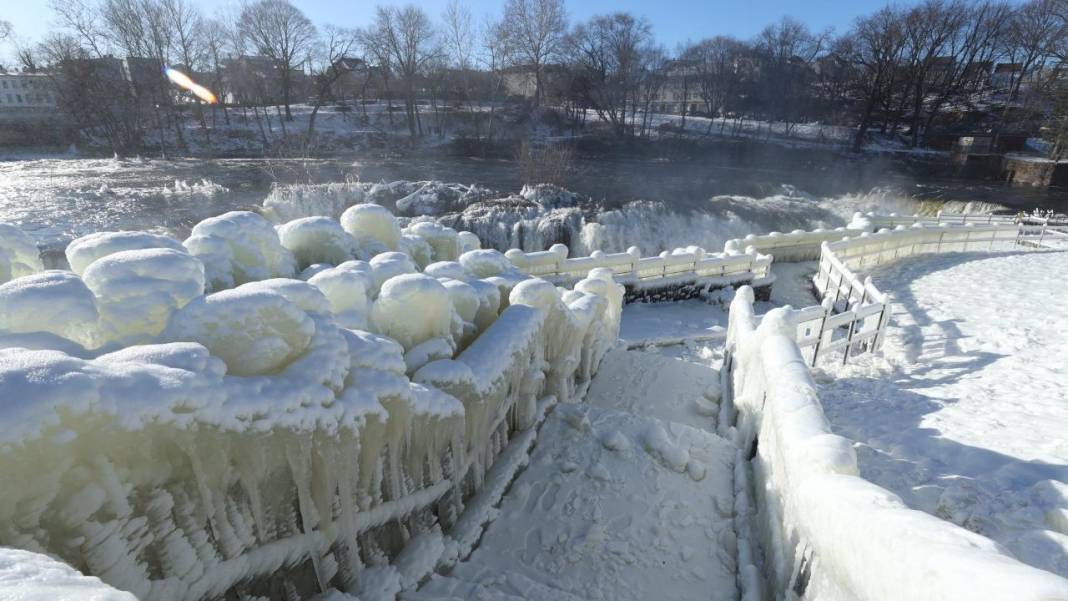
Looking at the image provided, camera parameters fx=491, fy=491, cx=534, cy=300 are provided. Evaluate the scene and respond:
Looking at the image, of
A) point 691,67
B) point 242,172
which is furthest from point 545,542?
point 691,67

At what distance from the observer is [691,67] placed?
5812cm

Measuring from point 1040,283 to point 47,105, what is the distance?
200 ft

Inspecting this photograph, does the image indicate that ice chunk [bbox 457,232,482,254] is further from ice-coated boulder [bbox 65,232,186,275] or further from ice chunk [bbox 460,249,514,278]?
ice-coated boulder [bbox 65,232,186,275]

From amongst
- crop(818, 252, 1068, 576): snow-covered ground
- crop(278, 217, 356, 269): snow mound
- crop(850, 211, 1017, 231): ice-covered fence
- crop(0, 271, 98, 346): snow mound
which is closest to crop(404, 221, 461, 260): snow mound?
crop(278, 217, 356, 269): snow mound

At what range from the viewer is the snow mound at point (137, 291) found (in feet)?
8.54

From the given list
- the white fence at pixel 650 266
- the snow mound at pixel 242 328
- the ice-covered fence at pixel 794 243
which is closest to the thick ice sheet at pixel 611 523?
the snow mound at pixel 242 328

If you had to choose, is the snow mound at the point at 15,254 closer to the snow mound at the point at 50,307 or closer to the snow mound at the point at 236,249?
the snow mound at the point at 236,249

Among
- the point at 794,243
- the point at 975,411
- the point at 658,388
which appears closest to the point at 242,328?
the point at 658,388

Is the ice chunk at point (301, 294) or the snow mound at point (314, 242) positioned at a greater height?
the ice chunk at point (301, 294)

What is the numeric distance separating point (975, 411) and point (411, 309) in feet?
19.8

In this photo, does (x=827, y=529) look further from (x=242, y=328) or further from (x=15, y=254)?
(x=15, y=254)

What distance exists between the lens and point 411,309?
12.0ft

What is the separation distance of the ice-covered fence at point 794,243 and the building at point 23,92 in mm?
53926

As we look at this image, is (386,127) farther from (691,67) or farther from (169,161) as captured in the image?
(691,67)
